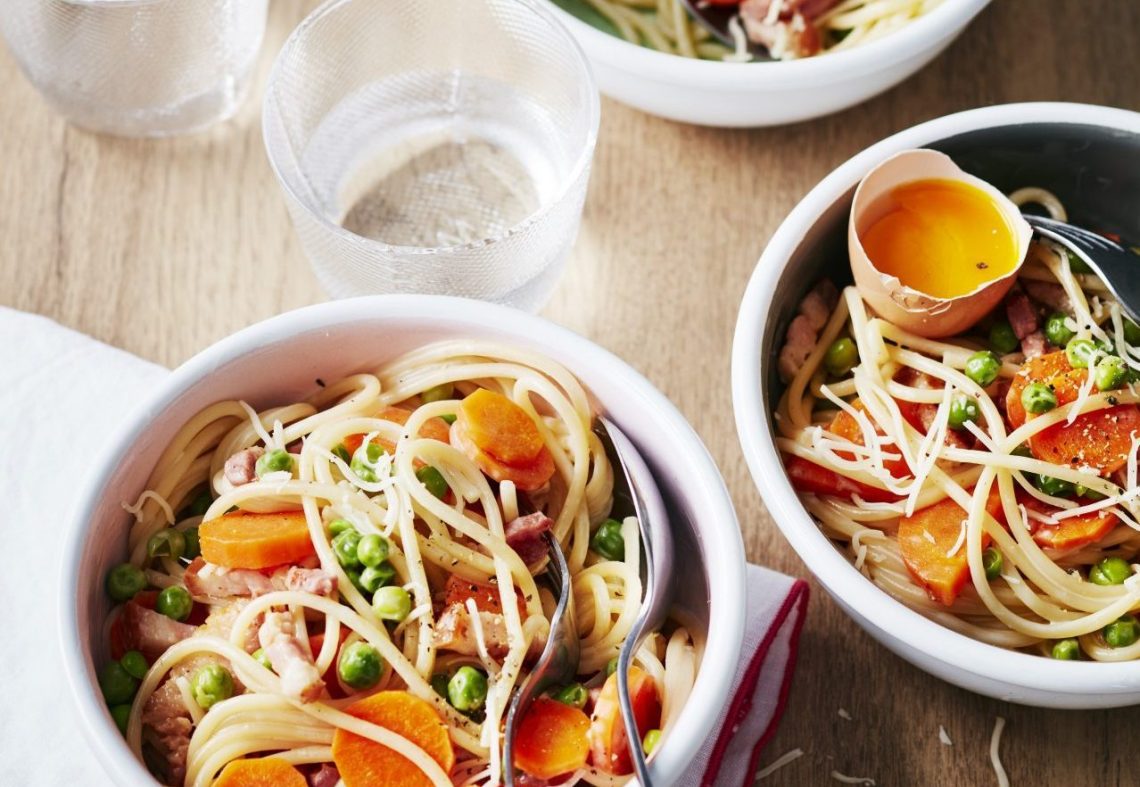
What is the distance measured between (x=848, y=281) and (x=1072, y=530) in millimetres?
687

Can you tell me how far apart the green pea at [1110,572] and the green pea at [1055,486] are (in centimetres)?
15

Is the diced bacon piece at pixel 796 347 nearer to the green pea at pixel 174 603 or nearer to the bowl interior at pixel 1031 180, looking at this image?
the bowl interior at pixel 1031 180

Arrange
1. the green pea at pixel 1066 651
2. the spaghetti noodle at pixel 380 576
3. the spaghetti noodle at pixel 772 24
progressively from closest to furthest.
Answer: the spaghetti noodle at pixel 380 576, the green pea at pixel 1066 651, the spaghetti noodle at pixel 772 24

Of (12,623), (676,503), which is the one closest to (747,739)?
(676,503)

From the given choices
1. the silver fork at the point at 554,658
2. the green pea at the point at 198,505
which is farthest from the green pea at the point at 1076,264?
the green pea at the point at 198,505

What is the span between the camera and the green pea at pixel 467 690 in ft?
7.04

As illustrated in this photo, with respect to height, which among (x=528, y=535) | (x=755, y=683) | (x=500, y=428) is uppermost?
(x=500, y=428)

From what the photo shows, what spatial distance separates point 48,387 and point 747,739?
1.62 m

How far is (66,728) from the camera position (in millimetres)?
2422

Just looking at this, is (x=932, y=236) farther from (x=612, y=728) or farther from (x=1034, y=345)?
(x=612, y=728)

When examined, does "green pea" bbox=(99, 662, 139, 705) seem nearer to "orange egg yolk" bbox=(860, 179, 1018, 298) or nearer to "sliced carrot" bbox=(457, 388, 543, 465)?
"sliced carrot" bbox=(457, 388, 543, 465)

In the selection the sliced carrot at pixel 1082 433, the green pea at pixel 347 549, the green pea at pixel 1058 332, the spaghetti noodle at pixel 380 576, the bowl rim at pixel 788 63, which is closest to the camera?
the spaghetti noodle at pixel 380 576

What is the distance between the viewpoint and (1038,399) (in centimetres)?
239

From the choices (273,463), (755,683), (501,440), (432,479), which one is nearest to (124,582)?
(273,463)
